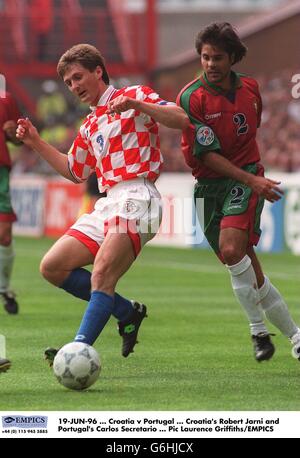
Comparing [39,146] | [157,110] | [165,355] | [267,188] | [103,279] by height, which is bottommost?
[165,355]

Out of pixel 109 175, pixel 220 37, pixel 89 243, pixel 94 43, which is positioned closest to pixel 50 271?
pixel 89 243

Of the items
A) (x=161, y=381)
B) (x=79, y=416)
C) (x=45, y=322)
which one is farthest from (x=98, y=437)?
(x=45, y=322)

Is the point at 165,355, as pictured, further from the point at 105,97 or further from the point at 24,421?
the point at 24,421

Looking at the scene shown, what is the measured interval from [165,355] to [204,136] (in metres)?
1.81

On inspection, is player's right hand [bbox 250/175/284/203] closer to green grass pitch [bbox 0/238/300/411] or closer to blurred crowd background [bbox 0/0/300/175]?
green grass pitch [bbox 0/238/300/411]

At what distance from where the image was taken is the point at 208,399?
7211mm

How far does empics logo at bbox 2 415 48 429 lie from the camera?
6427mm

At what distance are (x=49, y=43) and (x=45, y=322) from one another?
21627 mm

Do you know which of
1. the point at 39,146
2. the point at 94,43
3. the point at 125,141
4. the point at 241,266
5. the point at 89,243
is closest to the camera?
the point at 125,141

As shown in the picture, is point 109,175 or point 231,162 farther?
point 231,162

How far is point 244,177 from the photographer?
26.3ft

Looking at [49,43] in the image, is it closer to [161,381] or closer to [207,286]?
[207,286]

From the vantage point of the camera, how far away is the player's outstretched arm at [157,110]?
750cm

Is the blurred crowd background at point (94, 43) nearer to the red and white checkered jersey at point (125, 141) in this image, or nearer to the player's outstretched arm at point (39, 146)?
the player's outstretched arm at point (39, 146)
